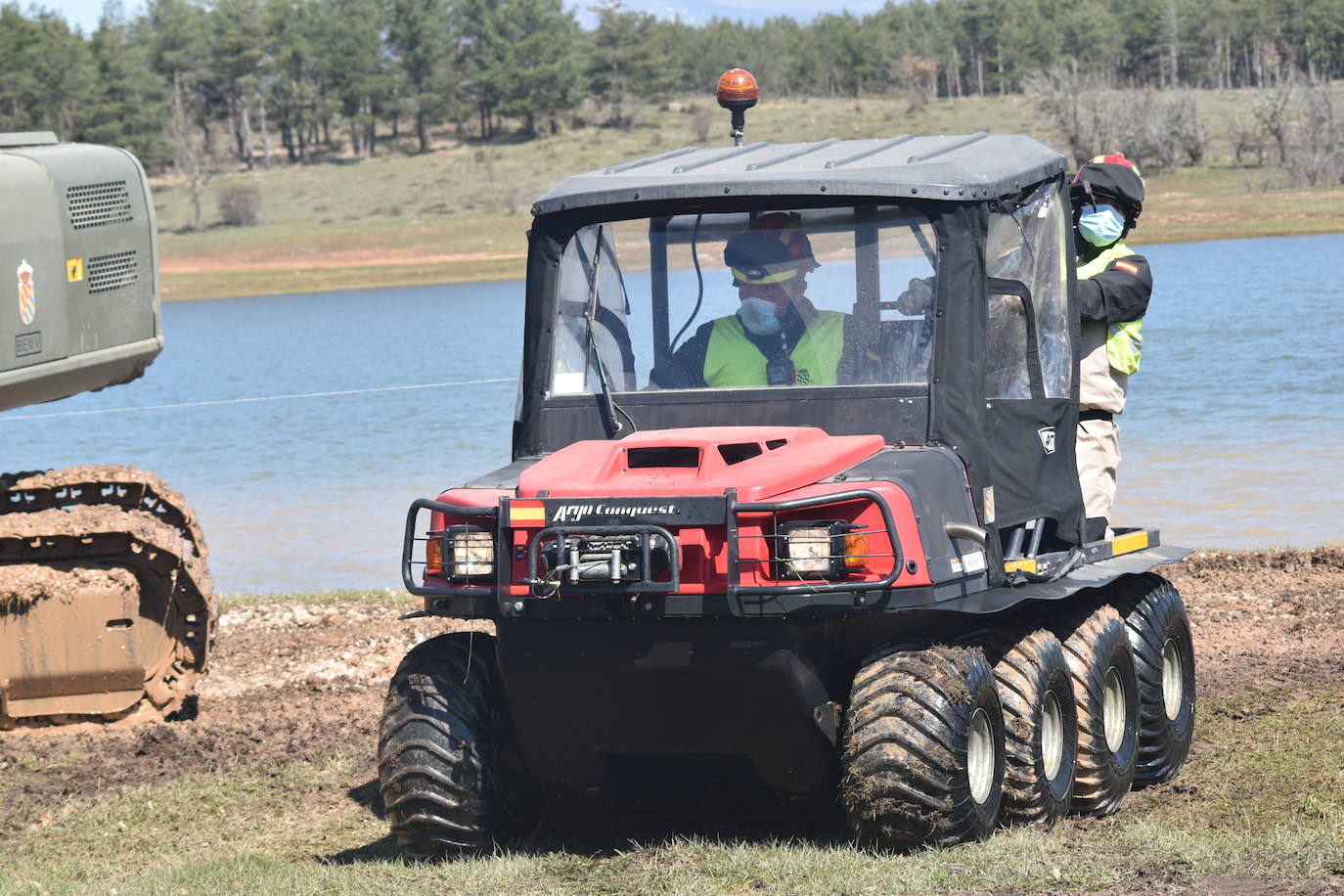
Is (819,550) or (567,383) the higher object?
(567,383)

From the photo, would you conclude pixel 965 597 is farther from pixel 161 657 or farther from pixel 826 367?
pixel 161 657

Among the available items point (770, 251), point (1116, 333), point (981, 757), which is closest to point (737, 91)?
point (770, 251)

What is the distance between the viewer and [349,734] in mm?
9609

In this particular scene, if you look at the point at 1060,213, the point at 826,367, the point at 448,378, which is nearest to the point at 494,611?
the point at 826,367

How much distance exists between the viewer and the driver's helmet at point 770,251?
7051 millimetres

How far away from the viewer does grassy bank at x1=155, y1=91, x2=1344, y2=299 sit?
59.4m

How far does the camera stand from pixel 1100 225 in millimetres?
8250

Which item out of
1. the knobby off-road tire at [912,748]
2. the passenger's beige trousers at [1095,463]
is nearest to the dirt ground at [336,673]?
the passenger's beige trousers at [1095,463]

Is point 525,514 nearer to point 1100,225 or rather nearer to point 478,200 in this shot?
point 1100,225

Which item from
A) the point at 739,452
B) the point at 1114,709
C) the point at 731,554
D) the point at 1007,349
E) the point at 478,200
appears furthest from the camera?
the point at 478,200

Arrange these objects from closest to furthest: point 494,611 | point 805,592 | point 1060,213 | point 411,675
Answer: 1. point 805,592
2. point 494,611
3. point 411,675
4. point 1060,213

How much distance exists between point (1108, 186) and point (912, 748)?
3.22 m

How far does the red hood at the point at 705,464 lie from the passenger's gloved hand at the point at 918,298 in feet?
1.74

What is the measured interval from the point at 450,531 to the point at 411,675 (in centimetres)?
71
